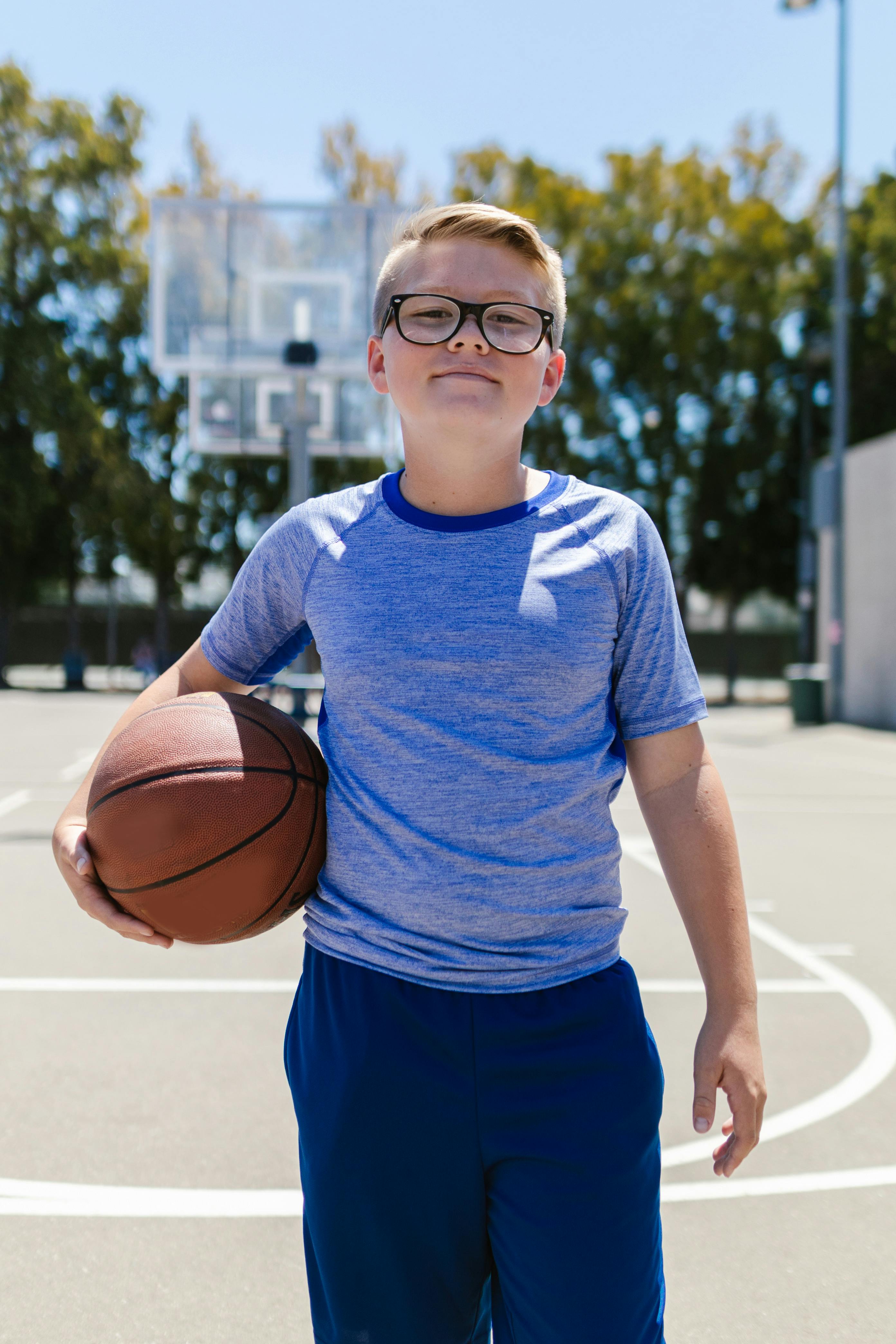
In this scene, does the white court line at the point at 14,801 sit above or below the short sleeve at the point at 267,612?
below

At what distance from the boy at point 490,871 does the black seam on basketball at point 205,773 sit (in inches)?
5.9

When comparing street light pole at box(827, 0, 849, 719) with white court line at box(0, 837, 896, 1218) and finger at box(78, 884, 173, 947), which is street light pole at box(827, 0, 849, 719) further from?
finger at box(78, 884, 173, 947)

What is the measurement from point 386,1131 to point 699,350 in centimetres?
3327

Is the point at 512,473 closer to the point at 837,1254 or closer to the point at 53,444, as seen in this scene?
the point at 837,1254

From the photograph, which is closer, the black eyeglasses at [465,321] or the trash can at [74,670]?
the black eyeglasses at [465,321]

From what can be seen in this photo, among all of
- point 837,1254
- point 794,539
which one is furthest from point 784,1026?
point 794,539

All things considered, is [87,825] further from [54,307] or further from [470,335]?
[54,307]

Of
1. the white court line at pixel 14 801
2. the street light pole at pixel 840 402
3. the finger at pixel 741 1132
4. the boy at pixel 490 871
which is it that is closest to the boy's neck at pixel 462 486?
the boy at pixel 490 871

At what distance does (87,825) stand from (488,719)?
74cm

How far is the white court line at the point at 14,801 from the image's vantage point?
1030 cm

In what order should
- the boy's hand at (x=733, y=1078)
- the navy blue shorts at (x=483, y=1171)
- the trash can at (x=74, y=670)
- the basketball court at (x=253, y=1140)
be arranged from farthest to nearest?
1. the trash can at (x=74, y=670)
2. the basketball court at (x=253, y=1140)
3. the boy's hand at (x=733, y=1078)
4. the navy blue shorts at (x=483, y=1171)

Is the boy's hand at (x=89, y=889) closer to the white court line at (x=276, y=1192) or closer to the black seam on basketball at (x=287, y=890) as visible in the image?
the black seam on basketball at (x=287, y=890)

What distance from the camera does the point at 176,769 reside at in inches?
80.4

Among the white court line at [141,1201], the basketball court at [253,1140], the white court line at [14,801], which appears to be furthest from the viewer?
the white court line at [14,801]
